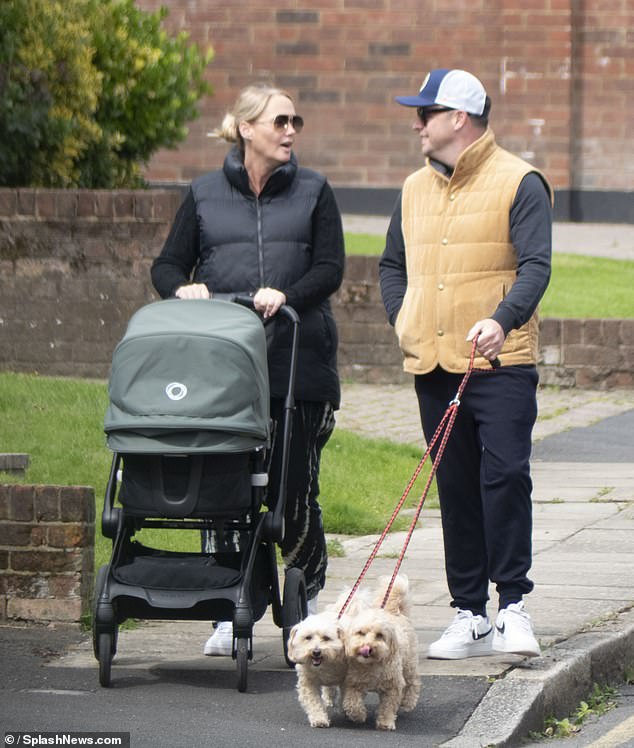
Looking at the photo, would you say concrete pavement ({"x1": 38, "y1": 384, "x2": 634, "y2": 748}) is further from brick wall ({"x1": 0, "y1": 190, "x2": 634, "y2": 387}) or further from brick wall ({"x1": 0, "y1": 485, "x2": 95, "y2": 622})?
brick wall ({"x1": 0, "y1": 190, "x2": 634, "y2": 387})

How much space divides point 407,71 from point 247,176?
60.6 ft

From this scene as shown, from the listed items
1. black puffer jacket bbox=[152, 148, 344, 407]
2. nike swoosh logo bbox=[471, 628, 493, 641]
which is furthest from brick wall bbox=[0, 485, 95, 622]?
nike swoosh logo bbox=[471, 628, 493, 641]

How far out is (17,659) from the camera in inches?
242

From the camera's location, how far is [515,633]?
575 centimetres

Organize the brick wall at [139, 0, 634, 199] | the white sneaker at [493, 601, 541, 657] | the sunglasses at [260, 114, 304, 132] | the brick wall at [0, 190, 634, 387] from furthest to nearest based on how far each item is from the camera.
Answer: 1. the brick wall at [139, 0, 634, 199]
2. the brick wall at [0, 190, 634, 387]
3. the sunglasses at [260, 114, 304, 132]
4. the white sneaker at [493, 601, 541, 657]

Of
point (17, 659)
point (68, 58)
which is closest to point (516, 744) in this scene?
point (17, 659)

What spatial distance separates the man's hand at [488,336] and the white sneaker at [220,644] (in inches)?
57.0

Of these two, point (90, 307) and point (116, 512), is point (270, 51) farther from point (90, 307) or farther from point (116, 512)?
point (116, 512)

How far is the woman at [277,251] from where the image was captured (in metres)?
6.11

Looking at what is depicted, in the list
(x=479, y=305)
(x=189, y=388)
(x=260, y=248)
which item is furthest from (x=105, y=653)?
(x=479, y=305)

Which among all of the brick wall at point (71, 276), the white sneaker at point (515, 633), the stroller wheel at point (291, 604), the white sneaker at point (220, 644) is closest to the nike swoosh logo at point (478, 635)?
the white sneaker at point (515, 633)

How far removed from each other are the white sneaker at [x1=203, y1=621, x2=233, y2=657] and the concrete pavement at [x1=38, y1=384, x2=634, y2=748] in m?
0.03

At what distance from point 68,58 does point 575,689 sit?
10.6m

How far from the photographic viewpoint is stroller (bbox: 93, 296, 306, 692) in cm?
549
